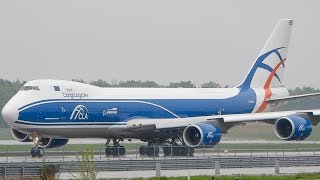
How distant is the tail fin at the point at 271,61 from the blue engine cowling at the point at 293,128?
1055 cm

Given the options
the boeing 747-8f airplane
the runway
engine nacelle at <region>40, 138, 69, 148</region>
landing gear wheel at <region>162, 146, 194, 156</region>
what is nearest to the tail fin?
the boeing 747-8f airplane

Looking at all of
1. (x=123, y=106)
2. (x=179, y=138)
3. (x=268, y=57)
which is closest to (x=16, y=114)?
(x=123, y=106)

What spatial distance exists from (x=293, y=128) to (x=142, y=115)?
11173 mm

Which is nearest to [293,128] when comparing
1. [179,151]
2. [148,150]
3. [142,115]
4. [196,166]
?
[179,151]

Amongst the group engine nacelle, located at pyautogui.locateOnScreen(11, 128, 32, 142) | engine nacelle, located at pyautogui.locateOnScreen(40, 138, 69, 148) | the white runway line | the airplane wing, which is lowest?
the white runway line

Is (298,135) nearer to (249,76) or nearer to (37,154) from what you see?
(249,76)

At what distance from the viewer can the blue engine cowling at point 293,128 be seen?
71.5 meters

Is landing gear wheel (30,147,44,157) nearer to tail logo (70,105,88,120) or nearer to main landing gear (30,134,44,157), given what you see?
main landing gear (30,134,44,157)

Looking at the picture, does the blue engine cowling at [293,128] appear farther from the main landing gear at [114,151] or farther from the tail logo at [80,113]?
the tail logo at [80,113]

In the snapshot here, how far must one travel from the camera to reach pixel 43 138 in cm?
7369

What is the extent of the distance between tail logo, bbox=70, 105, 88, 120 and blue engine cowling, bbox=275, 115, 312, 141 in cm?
1344

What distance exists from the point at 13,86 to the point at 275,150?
1412 inches

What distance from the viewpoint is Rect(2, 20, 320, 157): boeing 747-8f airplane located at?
69.2 meters

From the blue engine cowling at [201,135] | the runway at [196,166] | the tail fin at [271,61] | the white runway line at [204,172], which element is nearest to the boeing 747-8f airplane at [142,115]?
the blue engine cowling at [201,135]
